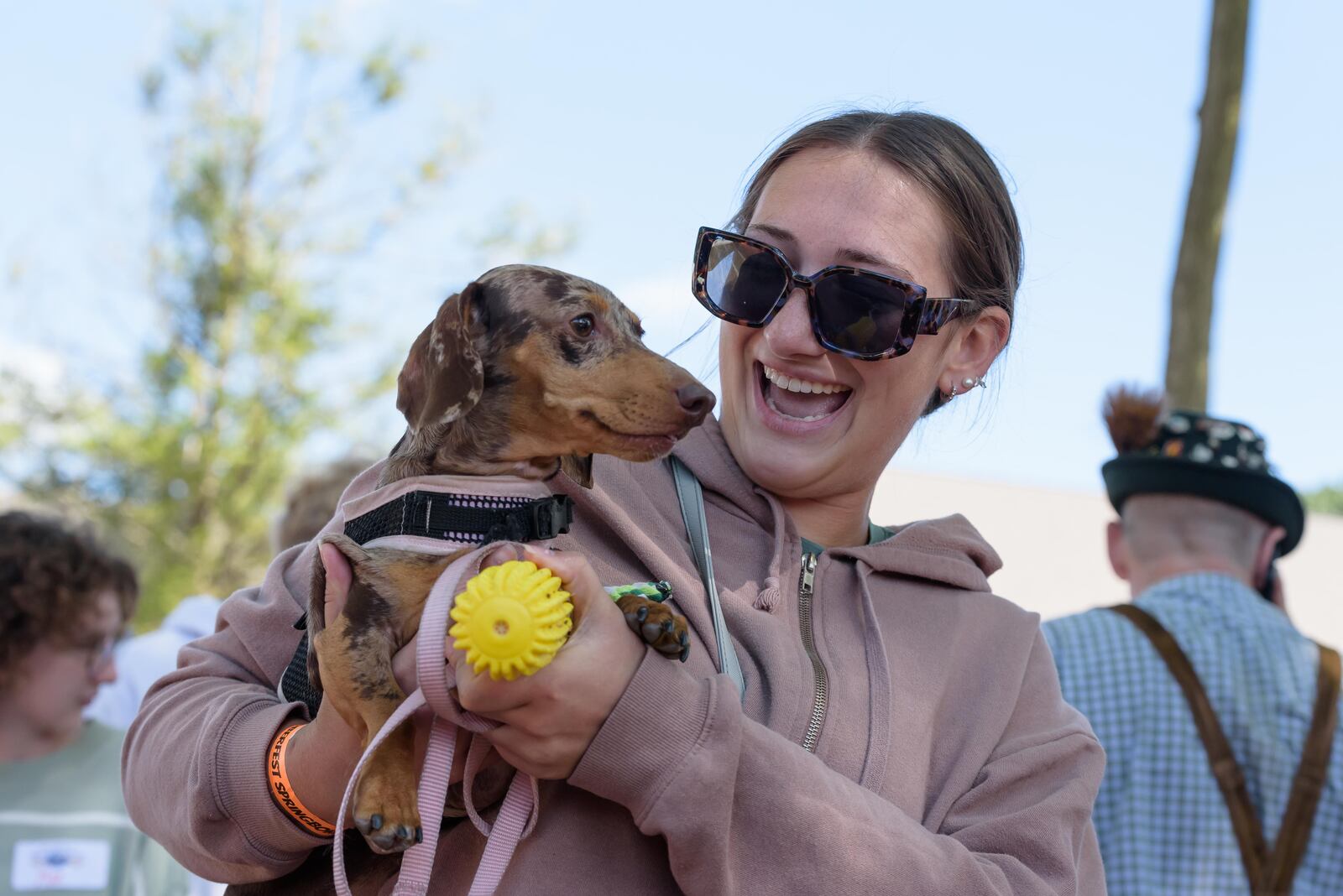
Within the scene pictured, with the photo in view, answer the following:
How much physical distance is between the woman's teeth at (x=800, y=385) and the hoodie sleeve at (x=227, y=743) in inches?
34.4

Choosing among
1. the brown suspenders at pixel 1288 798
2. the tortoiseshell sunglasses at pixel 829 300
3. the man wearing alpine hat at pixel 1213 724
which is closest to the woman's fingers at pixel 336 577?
the tortoiseshell sunglasses at pixel 829 300

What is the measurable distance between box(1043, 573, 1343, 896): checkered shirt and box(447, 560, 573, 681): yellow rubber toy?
2.88 metres

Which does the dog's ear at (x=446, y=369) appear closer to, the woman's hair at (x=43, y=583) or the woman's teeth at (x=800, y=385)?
the woman's teeth at (x=800, y=385)

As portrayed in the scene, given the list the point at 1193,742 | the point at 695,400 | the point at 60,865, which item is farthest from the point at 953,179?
the point at 60,865

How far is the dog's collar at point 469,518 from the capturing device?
194 centimetres

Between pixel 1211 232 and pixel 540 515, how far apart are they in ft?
18.5

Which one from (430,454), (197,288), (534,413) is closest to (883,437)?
(534,413)

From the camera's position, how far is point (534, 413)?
7.22ft

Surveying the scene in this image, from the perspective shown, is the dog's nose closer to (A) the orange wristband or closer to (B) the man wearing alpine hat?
(A) the orange wristband

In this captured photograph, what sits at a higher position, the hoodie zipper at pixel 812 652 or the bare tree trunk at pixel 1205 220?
the bare tree trunk at pixel 1205 220

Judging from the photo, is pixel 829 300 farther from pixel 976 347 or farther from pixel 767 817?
pixel 767 817

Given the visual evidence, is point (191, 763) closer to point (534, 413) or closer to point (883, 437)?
point (534, 413)

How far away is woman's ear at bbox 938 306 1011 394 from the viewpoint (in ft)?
8.44

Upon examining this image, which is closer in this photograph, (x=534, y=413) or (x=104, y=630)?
(x=534, y=413)
